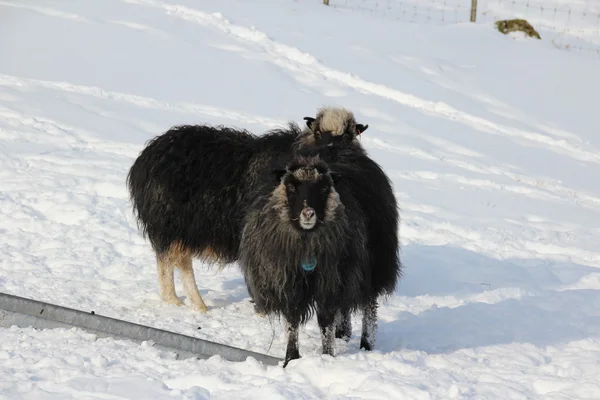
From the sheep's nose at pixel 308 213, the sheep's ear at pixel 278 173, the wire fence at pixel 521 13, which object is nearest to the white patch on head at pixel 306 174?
the sheep's ear at pixel 278 173

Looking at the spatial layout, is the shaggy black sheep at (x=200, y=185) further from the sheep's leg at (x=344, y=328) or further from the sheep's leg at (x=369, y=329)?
the sheep's leg at (x=369, y=329)

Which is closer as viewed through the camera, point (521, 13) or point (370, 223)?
point (370, 223)

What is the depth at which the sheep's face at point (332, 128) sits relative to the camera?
7898 millimetres

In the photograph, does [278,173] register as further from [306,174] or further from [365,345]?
[365,345]

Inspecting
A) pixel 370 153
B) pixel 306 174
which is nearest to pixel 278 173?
pixel 306 174

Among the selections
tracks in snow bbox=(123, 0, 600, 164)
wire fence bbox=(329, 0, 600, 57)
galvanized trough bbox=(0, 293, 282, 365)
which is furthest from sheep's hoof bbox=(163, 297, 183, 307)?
wire fence bbox=(329, 0, 600, 57)

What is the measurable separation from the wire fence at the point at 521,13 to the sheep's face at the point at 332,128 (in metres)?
21.9

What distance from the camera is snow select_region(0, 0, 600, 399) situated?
598 centimetres

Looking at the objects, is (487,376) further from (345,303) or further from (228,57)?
(228,57)

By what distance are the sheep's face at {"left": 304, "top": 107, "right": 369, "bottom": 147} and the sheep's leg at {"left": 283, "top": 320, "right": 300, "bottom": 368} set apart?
6.49 ft

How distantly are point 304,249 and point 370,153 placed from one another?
8516 millimetres

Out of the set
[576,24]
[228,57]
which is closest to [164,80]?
[228,57]

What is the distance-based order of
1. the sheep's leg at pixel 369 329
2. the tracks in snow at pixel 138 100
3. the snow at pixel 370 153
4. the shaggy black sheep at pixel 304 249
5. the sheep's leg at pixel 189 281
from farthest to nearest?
1. the tracks in snow at pixel 138 100
2. the sheep's leg at pixel 189 281
3. the sheep's leg at pixel 369 329
4. the shaggy black sheep at pixel 304 249
5. the snow at pixel 370 153

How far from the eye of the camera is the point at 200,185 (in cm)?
781
